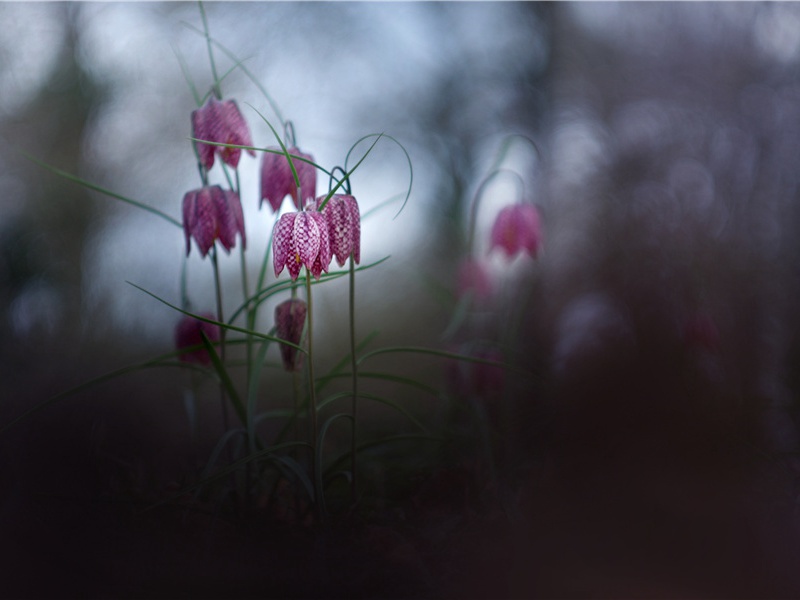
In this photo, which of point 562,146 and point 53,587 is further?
point 562,146

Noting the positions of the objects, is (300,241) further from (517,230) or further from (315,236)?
(517,230)

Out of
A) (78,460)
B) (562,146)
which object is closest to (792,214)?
(562,146)

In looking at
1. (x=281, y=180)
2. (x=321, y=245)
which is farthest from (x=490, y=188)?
(x=321, y=245)

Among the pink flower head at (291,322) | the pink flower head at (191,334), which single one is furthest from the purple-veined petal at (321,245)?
the pink flower head at (191,334)

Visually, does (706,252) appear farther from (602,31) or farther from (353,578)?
(353,578)

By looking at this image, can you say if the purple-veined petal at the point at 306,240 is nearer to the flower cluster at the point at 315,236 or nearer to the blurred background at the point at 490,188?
the flower cluster at the point at 315,236

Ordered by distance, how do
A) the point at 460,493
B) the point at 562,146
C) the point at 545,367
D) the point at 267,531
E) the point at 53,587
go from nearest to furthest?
the point at 53,587 < the point at 267,531 < the point at 460,493 < the point at 545,367 < the point at 562,146

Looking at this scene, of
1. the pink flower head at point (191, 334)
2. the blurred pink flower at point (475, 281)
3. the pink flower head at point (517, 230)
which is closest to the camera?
the pink flower head at point (191, 334)

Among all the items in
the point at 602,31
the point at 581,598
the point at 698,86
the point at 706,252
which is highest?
the point at 602,31
